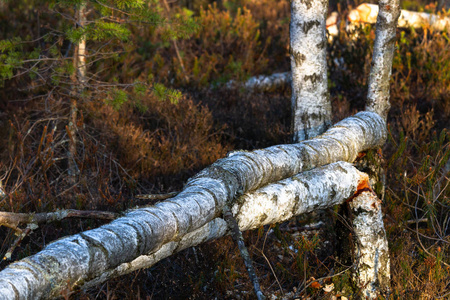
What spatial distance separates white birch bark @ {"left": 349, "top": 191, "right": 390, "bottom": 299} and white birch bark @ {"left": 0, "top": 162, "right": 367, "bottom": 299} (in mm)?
133

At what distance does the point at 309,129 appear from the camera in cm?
367

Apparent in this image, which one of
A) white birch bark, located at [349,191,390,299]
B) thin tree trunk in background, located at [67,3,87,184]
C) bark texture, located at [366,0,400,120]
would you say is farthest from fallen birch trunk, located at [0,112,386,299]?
thin tree trunk in background, located at [67,3,87,184]

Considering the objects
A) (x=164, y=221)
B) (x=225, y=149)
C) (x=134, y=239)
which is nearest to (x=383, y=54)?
(x=225, y=149)

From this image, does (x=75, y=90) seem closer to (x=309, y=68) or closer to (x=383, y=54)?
(x=309, y=68)

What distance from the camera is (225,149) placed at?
4543mm

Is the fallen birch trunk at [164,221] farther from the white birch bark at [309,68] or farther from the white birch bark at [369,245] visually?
the white birch bark at [309,68]

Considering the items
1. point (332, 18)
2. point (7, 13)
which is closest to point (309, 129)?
point (332, 18)

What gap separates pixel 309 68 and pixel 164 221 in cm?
234

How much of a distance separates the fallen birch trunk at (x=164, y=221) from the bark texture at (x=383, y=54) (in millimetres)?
1202

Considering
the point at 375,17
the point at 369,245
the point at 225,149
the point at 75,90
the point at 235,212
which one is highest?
the point at 375,17

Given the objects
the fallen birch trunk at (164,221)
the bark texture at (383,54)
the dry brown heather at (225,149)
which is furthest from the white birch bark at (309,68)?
the fallen birch trunk at (164,221)

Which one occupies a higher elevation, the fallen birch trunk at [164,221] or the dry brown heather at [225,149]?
the fallen birch trunk at [164,221]

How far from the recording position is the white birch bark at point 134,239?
1310 mm

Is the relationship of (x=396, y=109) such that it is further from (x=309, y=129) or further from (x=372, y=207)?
(x=372, y=207)
